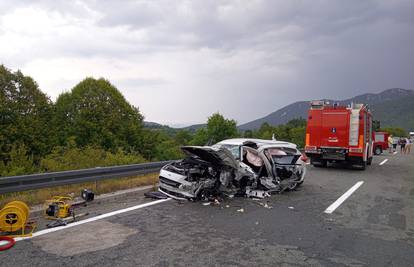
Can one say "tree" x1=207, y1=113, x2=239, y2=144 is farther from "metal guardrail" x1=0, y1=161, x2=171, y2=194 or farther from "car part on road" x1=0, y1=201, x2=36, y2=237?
"car part on road" x1=0, y1=201, x2=36, y2=237

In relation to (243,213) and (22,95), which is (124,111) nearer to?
(22,95)

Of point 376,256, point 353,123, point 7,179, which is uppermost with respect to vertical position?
point 353,123

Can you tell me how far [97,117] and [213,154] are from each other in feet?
110

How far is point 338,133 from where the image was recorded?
51.1 ft

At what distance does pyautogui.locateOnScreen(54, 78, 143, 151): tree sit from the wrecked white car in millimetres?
28962

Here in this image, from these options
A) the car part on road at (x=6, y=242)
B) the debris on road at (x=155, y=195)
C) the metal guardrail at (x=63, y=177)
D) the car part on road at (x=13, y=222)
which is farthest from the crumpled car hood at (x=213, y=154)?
the car part on road at (x=6, y=242)

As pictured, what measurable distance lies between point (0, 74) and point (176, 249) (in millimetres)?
33997

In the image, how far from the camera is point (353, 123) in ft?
50.8

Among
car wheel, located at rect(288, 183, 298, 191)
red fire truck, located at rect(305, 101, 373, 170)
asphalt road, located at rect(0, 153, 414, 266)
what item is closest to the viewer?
asphalt road, located at rect(0, 153, 414, 266)

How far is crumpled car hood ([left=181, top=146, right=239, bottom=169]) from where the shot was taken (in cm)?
770

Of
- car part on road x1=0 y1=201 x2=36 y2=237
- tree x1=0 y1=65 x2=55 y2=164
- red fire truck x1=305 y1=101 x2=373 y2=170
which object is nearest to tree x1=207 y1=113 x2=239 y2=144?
tree x1=0 y1=65 x2=55 y2=164

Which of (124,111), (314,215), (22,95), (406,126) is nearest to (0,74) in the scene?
(22,95)

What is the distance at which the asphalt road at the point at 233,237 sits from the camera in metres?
4.34

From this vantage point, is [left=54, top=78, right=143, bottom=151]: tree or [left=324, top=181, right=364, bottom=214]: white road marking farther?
[left=54, top=78, right=143, bottom=151]: tree
